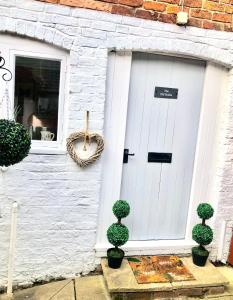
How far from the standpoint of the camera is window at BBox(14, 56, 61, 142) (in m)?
3.59

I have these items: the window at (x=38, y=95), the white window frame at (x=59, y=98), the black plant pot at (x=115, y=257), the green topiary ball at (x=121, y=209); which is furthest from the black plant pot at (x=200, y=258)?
the window at (x=38, y=95)

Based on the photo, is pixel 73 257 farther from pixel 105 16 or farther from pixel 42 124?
pixel 105 16

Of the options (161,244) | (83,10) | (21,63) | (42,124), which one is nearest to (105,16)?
(83,10)

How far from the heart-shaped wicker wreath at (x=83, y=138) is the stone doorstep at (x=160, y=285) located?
118cm

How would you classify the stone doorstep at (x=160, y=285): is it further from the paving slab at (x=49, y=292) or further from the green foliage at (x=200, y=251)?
the paving slab at (x=49, y=292)

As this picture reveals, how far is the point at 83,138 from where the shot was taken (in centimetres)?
372

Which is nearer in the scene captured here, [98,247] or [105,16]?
[105,16]

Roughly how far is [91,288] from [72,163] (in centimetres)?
135

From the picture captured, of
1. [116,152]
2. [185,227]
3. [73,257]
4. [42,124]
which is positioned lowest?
[73,257]

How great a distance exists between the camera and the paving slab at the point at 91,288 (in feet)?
11.8

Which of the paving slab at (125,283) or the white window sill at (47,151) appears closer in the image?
the paving slab at (125,283)

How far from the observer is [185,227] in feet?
14.3

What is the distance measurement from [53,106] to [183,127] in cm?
154

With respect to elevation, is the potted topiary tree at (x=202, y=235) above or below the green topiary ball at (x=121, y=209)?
below
